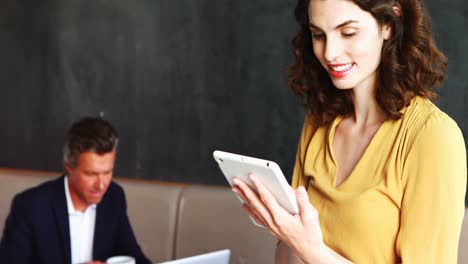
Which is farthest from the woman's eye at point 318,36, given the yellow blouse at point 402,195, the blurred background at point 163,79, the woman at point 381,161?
the blurred background at point 163,79

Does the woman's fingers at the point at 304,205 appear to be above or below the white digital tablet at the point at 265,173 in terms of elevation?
below

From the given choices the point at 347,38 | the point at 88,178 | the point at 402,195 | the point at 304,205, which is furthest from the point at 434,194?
the point at 88,178

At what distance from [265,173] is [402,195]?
26 cm

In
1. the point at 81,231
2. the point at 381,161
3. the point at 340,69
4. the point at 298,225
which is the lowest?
the point at 81,231

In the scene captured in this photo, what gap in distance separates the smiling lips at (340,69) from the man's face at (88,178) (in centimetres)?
128

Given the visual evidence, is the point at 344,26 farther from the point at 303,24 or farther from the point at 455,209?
the point at 455,209

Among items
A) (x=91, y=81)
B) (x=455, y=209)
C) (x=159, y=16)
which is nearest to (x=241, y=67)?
(x=159, y=16)

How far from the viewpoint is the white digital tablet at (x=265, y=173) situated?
1.06m

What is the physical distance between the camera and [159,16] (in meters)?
2.54

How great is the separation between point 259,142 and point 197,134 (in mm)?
293

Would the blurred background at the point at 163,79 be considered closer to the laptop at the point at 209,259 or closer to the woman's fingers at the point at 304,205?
the laptop at the point at 209,259

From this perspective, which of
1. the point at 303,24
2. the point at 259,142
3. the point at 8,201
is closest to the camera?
the point at 303,24

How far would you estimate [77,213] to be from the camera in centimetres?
226

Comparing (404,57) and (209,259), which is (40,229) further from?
(404,57)
